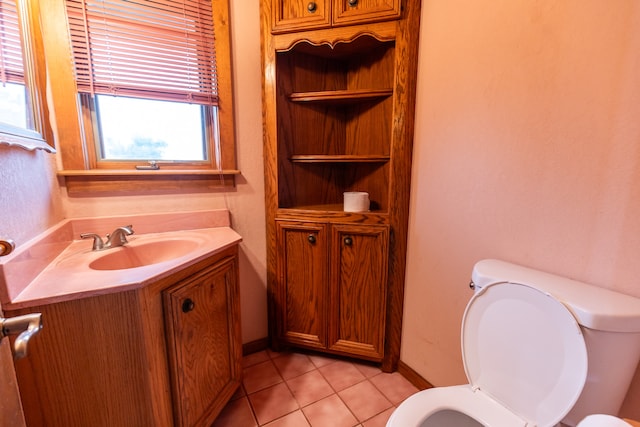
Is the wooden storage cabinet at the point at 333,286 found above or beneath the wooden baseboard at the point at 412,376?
above

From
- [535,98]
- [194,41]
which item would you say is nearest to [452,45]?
[535,98]

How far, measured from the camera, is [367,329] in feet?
5.32

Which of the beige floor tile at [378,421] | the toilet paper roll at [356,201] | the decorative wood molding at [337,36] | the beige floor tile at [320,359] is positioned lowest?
the beige floor tile at [378,421]

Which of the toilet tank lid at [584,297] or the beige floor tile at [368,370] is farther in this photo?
the beige floor tile at [368,370]

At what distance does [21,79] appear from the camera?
92cm

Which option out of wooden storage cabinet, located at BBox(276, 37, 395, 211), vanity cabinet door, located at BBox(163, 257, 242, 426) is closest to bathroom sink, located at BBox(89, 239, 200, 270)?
vanity cabinet door, located at BBox(163, 257, 242, 426)

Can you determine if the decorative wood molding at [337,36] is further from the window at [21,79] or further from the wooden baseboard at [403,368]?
the wooden baseboard at [403,368]

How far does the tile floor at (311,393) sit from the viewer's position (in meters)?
1.34

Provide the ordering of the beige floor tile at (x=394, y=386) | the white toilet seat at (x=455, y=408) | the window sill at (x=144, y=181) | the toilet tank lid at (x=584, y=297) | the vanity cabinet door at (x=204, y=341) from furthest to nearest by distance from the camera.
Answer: the beige floor tile at (x=394, y=386)
the window sill at (x=144, y=181)
the vanity cabinet door at (x=204, y=341)
the white toilet seat at (x=455, y=408)
the toilet tank lid at (x=584, y=297)

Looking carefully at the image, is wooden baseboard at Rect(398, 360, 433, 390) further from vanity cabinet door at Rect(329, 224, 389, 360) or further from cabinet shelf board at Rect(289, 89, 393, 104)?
cabinet shelf board at Rect(289, 89, 393, 104)

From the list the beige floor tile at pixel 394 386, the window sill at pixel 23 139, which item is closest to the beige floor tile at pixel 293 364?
the beige floor tile at pixel 394 386

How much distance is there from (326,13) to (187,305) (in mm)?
1466

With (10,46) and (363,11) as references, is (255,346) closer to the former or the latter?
(10,46)

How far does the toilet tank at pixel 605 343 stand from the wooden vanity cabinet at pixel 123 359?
3.94 ft
